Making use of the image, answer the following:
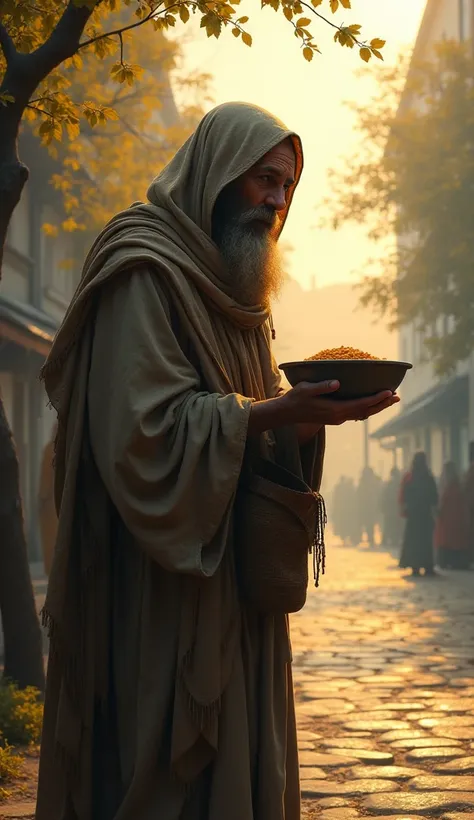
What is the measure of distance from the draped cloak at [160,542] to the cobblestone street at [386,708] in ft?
6.88

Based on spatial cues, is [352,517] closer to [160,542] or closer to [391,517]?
[391,517]

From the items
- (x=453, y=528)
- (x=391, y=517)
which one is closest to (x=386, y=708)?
(x=453, y=528)

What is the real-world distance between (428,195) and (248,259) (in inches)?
751

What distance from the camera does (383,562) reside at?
83.6 feet

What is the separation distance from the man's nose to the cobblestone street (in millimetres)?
2776

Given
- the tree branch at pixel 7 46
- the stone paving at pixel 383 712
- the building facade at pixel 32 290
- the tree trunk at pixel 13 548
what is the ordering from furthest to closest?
the building facade at pixel 32 290 → the tree trunk at pixel 13 548 → the tree branch at pixel 7 46 → the stone paving at pixel 383 712

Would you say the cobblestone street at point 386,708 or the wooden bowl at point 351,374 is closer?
the wooden bowl at point 351,374

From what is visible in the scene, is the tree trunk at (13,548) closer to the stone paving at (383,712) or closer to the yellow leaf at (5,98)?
the yellow leaf at (5,98)

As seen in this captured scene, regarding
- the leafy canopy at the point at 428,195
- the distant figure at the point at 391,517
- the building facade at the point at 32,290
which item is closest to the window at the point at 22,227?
the building facade at the point at 32,290

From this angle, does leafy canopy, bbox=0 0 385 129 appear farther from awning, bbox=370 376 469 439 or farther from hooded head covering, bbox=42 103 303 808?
awning, bbox=370 376 469 439

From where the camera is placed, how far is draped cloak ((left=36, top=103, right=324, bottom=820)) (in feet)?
10.3

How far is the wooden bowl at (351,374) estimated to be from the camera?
3.11 metres

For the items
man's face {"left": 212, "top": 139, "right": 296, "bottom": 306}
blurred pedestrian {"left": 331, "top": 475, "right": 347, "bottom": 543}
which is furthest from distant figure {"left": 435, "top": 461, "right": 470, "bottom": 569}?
blurred pedestrian {"left": 331, "top": 475, "right": 347, "bottom": 543}

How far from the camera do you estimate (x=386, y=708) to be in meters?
7.62
